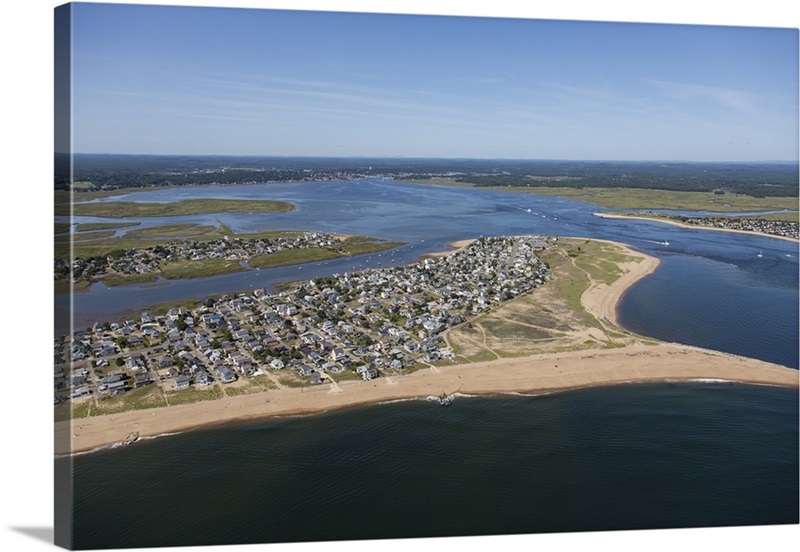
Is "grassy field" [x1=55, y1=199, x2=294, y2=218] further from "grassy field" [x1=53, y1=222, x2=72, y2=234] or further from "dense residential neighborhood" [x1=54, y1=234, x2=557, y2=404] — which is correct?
"grassy field" [x1=53, y1=222, x2=72, y2=234]

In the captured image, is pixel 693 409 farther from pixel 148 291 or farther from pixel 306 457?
pixel 148 291

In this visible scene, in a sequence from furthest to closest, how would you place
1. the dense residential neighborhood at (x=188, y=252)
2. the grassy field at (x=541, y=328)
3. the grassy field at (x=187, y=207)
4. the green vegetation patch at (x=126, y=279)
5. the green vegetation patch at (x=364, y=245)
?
the grassy field at (x=187, y=207), the green vegetation patch at (x=364, y=245), the dense residential neighborhood at (x=188, y=252), the green vegetation patch at (x=126, y=279), the grassy field at (x=541, y=328)

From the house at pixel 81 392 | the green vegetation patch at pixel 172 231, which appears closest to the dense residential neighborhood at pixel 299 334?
the house at pixel 81 392

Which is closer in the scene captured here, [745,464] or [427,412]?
[745,464]

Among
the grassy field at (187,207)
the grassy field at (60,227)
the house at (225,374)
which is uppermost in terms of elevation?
the grassy field at (60,227)

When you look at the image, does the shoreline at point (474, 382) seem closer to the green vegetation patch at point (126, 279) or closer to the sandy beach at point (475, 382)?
the sandy beach at point (475, 382)

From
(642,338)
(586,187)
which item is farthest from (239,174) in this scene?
(642,338)
